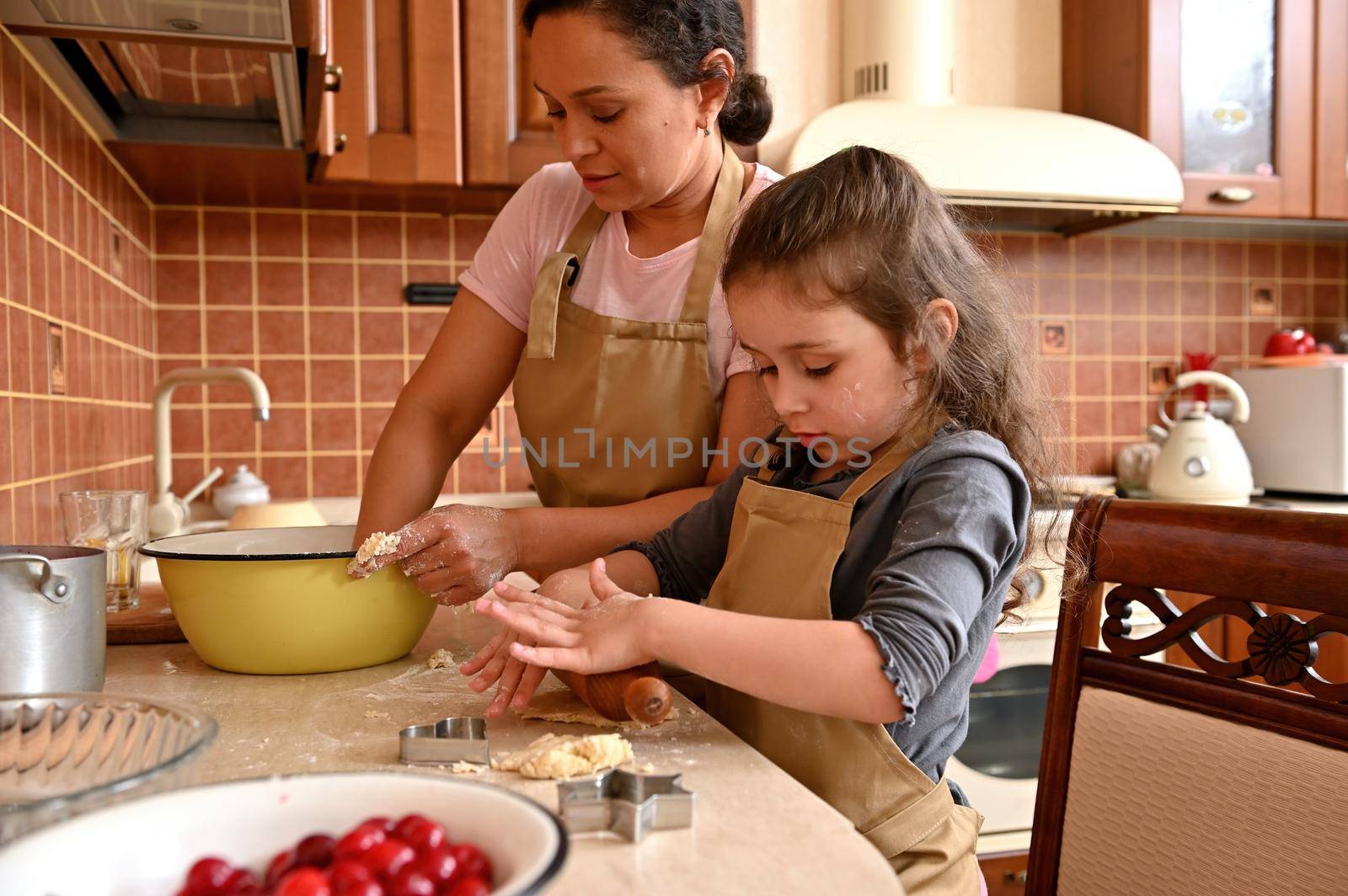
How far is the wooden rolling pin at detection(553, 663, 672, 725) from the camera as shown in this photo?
27.6 inches

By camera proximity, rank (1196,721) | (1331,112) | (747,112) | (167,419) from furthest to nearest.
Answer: (1331,112) < (167,419) < (747,112) < (1196,721)

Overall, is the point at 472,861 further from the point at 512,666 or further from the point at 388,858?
the point at 512,666

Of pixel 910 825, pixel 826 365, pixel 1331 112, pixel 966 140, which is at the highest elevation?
pixel 1331 112

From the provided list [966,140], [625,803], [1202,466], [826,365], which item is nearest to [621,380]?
[826,365]

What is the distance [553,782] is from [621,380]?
0.66m

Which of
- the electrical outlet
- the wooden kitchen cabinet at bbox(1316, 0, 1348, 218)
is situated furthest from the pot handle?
the wooden kitchen cabinet at bbox(1316, 0, 1348, 218)

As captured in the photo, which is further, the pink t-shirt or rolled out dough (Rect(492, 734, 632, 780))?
the pink t-shirt

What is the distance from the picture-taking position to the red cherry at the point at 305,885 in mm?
403

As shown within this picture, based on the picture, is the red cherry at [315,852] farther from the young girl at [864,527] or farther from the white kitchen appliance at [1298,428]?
the white kitchen appliance at [1298,428]

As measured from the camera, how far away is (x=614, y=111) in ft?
3.62

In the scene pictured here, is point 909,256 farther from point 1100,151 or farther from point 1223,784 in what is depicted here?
point 1100,151

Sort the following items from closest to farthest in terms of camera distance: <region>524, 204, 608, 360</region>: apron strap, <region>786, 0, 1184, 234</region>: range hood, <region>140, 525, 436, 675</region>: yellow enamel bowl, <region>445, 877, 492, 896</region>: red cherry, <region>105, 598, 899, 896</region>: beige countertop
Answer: <region>445, 877, 492, 896</region>: red cherry → <region>105, 598, 899, 896</region>: beige countertop → <region>140, 525, 436, 675</region>: yellow enamel bowl → <region>524, 204, 608, 360</region>: apron strap → <region>786, 0, 1184, 234</region>: range hood

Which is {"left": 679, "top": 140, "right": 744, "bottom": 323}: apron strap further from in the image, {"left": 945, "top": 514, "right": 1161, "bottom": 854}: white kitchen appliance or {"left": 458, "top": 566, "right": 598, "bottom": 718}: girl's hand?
{"left": 945, "top": 514, "right": 1161, "bottom": 854}: white kitchen appliance

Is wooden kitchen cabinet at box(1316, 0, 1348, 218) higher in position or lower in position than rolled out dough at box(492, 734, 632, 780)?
higher
